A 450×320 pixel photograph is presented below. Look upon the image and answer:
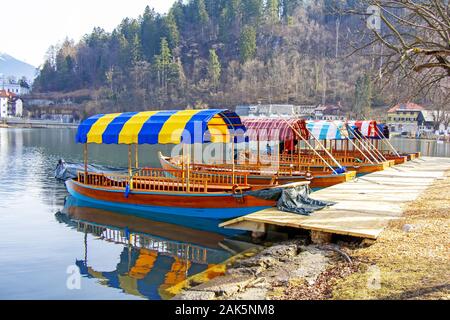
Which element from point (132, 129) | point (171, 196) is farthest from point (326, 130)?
point (132, 129)

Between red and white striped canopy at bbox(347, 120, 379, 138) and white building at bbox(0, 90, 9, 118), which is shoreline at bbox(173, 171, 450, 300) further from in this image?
white building at bbox(0, 90, 9, 118)

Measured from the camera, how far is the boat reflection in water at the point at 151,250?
10031 mm

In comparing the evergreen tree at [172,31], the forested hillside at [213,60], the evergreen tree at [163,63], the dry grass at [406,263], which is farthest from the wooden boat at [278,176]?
the evergreen tree at [172,31]

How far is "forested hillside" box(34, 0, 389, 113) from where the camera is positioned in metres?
104

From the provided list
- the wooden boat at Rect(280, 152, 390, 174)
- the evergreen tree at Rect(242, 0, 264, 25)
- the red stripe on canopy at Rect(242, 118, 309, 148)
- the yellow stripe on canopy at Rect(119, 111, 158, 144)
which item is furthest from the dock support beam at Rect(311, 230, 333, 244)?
the evergreen tree at Rect(242, 0, 264, 25)

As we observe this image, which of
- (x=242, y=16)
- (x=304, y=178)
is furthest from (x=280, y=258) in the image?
(x=242, y=16)

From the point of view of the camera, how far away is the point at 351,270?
27.0 ft

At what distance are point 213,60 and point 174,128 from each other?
92727mm

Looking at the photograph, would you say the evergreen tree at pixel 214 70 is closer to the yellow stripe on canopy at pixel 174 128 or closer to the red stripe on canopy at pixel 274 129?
the red stripe on canopy at pixel 274 129

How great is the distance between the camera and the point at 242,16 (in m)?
121

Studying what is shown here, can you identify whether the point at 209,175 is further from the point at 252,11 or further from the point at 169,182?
the point at 252,11

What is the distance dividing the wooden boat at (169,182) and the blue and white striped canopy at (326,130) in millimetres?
7735

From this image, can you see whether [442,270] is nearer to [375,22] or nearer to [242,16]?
[375,22]

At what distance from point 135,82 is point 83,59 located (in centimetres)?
3322
